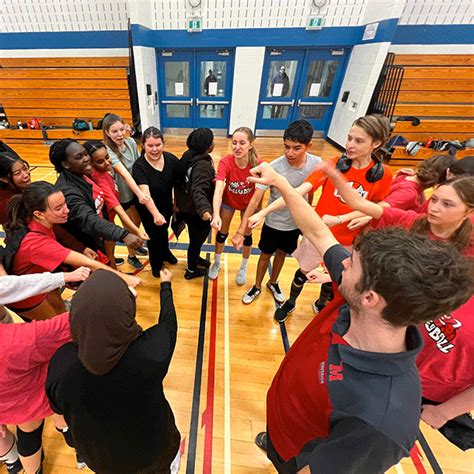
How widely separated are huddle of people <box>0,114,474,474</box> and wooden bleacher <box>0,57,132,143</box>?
7.71 metres

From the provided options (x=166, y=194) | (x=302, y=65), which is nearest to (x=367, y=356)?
(x=166, y=194)

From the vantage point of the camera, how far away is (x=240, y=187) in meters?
2.75

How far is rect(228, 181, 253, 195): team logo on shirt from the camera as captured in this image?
2.73 metres

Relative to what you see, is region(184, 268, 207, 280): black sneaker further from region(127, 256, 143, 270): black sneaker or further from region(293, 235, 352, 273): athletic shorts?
region(293, 235, 352, 273): athletic shorts

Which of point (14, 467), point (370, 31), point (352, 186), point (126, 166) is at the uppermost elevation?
point (370, 31)

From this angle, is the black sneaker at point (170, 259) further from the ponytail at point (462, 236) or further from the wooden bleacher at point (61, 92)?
the wooden bleacher at point (61, 92)

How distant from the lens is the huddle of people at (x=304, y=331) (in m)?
0.78

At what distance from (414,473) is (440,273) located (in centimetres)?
193

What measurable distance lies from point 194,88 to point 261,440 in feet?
32.3

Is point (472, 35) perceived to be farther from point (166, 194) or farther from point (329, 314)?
point (329, 314)

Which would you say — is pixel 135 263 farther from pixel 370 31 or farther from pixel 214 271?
pixel 370 31

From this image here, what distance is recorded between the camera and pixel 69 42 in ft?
28.0

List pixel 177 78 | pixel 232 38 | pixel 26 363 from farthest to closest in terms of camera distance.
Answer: pixel 177 78, pixel 232 38, pixel 26 363

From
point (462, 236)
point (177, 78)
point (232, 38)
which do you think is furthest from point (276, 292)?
point (177, 78)
